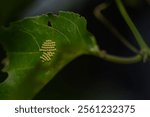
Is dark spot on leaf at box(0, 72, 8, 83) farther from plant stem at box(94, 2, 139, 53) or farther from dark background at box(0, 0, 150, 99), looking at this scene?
plant stem at box(94, 2, 139, 53)

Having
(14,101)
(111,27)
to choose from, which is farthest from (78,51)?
(14,101)

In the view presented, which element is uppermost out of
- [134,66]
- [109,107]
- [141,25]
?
[141,25]

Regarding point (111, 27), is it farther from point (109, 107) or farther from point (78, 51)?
point (109, 107)

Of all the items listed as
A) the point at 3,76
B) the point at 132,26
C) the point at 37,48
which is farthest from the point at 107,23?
the point at 3,76

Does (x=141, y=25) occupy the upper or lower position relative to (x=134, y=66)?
upper

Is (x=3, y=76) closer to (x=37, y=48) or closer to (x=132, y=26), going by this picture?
(x=37, y=48)

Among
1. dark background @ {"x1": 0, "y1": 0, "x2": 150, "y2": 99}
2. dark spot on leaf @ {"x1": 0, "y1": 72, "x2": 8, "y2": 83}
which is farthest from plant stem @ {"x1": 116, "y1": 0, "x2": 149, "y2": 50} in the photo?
dark spot on leaf @ {"x1": 0, "y1": 72, "x2": 8, "y2": 83}
